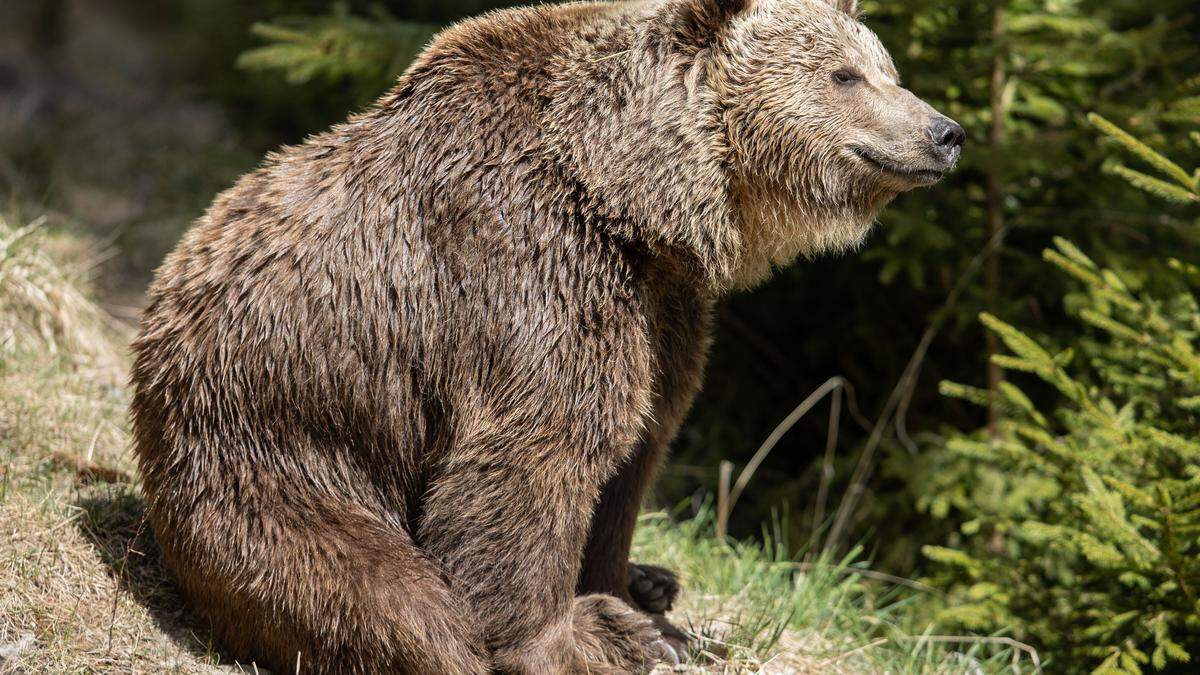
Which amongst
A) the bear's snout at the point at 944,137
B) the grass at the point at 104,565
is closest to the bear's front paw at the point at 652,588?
the grass at the point at 104,565

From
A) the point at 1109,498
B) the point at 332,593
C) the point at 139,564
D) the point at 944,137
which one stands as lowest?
the point at 139,564

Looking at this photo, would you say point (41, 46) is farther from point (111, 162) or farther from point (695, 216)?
point (695, 216)

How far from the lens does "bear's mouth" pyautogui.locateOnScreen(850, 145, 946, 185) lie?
134 inches

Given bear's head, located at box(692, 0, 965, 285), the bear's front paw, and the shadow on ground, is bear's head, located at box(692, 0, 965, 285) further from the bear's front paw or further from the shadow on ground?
the shadow on ground

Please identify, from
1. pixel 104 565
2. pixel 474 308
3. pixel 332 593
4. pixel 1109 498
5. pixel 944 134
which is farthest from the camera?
pixel 1109 498

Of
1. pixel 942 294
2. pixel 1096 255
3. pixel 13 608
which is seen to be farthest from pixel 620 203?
pixel 942 294

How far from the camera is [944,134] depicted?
133 inches

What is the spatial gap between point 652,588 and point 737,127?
1648mm

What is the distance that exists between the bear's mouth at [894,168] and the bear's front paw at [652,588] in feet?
5.31

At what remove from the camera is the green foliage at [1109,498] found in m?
4.12

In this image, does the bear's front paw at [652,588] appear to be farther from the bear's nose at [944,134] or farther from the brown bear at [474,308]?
the bear's nose at [944,134]

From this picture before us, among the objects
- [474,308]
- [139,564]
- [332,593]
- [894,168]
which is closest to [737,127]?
[894,168]

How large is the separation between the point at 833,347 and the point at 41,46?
8.20 meters

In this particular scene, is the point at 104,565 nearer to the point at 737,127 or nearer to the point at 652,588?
the point at 652,588
